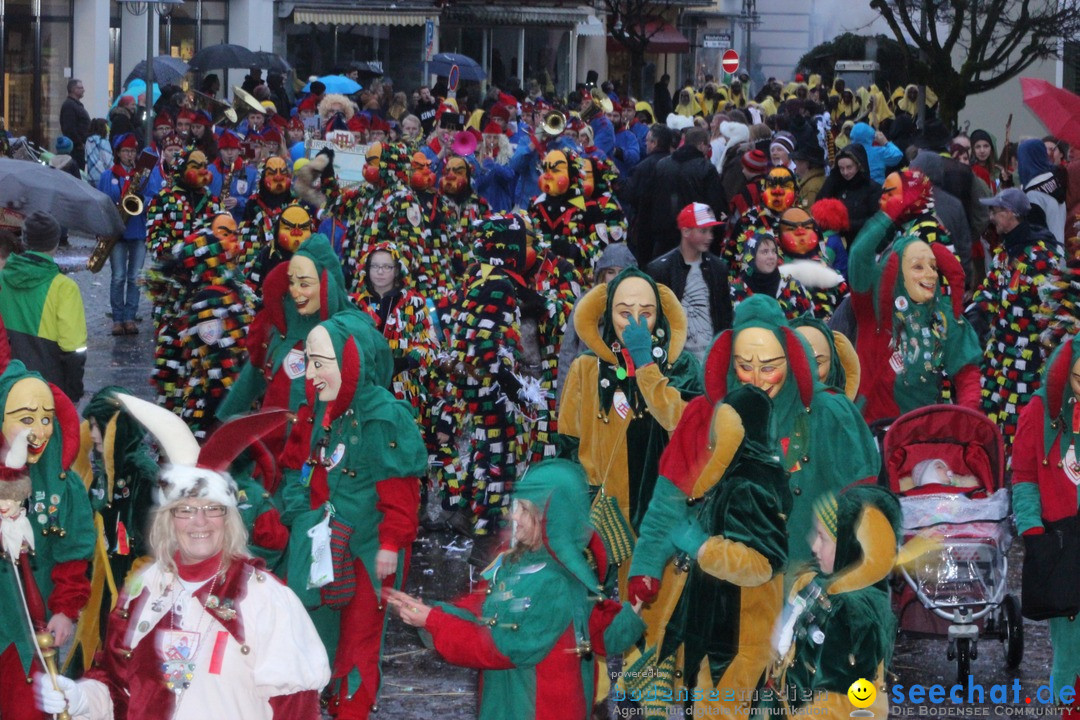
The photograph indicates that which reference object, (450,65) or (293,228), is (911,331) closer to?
(293,228)

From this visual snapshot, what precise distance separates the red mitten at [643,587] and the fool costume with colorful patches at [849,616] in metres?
0.77

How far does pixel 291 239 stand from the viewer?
10.9 meters

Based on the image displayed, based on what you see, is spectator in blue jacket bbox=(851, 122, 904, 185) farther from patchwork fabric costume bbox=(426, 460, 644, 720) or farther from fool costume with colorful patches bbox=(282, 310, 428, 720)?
patchwork fabric costume bbox=(426, 460, 644, 720)

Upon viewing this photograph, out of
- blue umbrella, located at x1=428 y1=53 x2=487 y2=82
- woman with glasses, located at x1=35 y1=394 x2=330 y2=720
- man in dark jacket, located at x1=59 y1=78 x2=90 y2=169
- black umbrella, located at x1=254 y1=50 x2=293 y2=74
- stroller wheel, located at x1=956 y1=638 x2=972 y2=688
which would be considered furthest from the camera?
blue umbrella, located at x1=428 y1=53 x2=487 y2=82

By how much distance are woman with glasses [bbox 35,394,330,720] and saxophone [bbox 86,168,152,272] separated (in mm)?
10901

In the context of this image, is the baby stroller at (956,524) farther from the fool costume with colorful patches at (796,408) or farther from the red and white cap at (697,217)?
the red and white cap at (697,217)

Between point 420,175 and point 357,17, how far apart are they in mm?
29152

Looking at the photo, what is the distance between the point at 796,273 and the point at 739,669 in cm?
450

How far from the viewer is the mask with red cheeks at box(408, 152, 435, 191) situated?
13203 mm

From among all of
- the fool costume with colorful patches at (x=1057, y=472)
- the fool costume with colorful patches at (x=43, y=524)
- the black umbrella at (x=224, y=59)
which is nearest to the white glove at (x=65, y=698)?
the fool costume with colorful patches at (x=43, y=524)

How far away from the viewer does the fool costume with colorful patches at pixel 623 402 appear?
745cm

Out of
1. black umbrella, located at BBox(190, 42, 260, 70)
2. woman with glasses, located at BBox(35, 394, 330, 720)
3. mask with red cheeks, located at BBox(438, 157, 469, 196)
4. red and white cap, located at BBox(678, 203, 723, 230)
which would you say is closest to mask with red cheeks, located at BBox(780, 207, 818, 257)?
red and white cap, located at BBox(678, 203, 723, 230)

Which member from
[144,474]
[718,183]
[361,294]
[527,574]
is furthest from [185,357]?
[718,183]

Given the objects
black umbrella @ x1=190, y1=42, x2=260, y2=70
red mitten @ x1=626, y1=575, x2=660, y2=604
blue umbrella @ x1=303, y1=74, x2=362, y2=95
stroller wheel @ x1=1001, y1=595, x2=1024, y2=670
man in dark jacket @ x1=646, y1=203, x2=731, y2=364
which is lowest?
stroller wheel @ x1=1001, y1=595, x2=1024, y2=670
